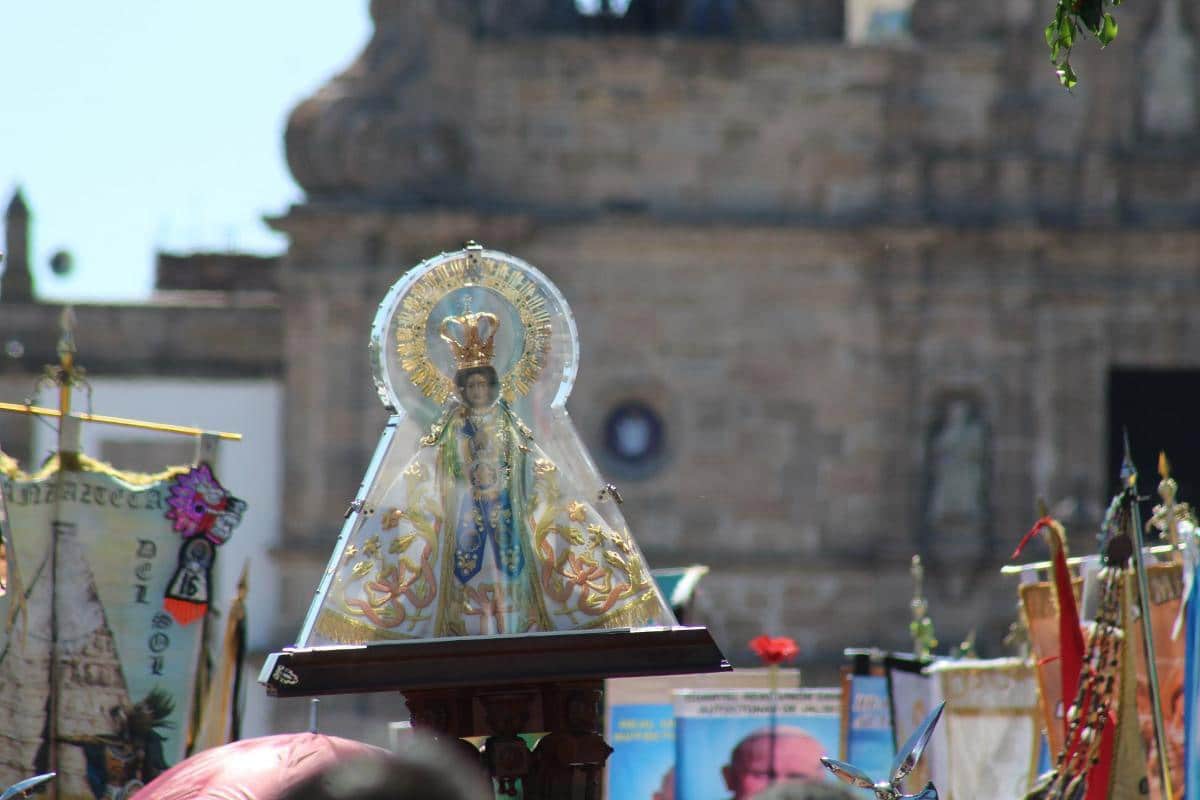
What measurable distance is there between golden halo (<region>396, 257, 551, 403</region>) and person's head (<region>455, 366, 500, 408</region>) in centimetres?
4

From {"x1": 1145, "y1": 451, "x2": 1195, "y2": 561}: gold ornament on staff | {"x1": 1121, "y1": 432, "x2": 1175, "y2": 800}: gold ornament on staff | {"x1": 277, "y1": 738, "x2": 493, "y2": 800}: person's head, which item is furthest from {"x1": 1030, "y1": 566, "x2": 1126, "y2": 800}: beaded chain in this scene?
{"x1": 277, "y1": 738, "x2": 493, "y2": 800}: person's head

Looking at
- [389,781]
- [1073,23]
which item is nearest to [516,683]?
[1073,23]

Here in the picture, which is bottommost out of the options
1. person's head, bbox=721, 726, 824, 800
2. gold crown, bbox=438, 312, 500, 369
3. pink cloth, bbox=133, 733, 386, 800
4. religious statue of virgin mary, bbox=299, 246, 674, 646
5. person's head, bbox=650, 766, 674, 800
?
person's head, bbox=650, 766, 674, 800

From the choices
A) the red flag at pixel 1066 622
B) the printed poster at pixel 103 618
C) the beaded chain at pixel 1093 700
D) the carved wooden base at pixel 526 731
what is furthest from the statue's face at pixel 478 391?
the red flag at pixel 1066 622

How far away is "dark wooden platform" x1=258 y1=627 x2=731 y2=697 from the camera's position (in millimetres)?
7496

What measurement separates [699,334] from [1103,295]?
13.7 feet

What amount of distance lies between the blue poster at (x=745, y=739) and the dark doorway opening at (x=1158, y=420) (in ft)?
39.2

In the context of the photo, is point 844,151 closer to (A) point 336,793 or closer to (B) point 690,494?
(B) point 690,494

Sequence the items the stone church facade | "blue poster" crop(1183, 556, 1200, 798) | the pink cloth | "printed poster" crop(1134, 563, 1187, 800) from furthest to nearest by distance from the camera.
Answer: the stone church facade → "printed poster" crop(1134, 563, 1187, 800) → "blue poster" crop(1183, 556, 1200, 798) → the pink cloth

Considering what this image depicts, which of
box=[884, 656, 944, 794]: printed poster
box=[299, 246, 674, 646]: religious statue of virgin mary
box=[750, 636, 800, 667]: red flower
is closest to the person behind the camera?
box=[299, 246, 674, 646]: religious statue of virgin mary

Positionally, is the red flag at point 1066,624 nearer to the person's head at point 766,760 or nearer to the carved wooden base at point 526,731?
the person's head at point 766,760

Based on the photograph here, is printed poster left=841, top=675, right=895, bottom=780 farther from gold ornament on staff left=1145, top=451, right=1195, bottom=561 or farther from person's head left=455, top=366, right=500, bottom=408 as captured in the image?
person's head left=455, top=366, right=500, bottom=408

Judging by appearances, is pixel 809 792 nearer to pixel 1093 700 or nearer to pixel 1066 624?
pixel 1093 700

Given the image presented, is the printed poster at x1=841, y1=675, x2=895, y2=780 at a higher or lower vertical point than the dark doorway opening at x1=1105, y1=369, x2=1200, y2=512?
lower
